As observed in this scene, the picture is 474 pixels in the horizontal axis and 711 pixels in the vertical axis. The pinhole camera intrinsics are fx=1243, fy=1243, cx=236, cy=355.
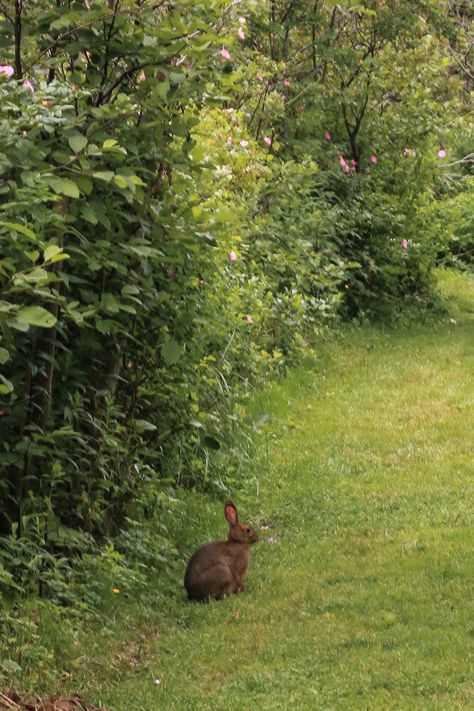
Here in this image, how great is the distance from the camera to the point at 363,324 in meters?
15.0

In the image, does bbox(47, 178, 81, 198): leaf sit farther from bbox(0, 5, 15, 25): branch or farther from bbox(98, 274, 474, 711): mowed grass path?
bbox(98, 274, 474, 711): mowed grass path

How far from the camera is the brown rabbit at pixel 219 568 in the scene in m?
7.12

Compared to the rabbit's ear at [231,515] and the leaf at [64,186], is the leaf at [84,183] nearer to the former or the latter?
the leaf at [64,186]

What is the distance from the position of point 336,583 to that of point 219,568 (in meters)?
0.71

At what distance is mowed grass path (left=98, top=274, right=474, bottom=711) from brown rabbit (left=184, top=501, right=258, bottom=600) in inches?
3.6

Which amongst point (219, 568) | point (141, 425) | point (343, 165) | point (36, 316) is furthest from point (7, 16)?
point (343, 165)

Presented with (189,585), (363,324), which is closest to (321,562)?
(189,585)

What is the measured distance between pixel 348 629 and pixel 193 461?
2508mm

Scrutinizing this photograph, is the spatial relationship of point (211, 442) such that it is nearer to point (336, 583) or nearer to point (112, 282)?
point (336, 583)

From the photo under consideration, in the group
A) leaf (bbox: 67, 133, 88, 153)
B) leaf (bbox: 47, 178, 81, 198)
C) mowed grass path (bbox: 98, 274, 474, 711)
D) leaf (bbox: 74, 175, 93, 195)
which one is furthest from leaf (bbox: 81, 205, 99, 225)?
mowed grass path (bbox: 98, 274, 474, 711)

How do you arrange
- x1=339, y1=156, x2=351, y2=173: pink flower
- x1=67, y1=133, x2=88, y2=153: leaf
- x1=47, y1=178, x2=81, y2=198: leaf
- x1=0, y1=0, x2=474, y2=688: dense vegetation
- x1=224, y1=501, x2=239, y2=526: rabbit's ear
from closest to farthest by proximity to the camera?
1. x1=47, y1=178, x2=81, y2=198: leaf
2. x1=67, y1=133, x2=88, y2=153: leaf
3. x1=0, y1=0, x2=474, y2=688: dense vegetation
4. x1=224, y1=501, x2=239, y2=526: rabbit's ear
5. x1=339, y1=156, x2=351, y2=173: pink flower

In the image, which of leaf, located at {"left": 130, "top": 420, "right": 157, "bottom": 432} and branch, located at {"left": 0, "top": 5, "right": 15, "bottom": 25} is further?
leaf, located at {"left": 130, "top": 420, "right": 157, "bottom": 432}

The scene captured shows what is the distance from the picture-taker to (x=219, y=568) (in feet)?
23.4

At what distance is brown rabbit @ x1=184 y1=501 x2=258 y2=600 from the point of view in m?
7.12
